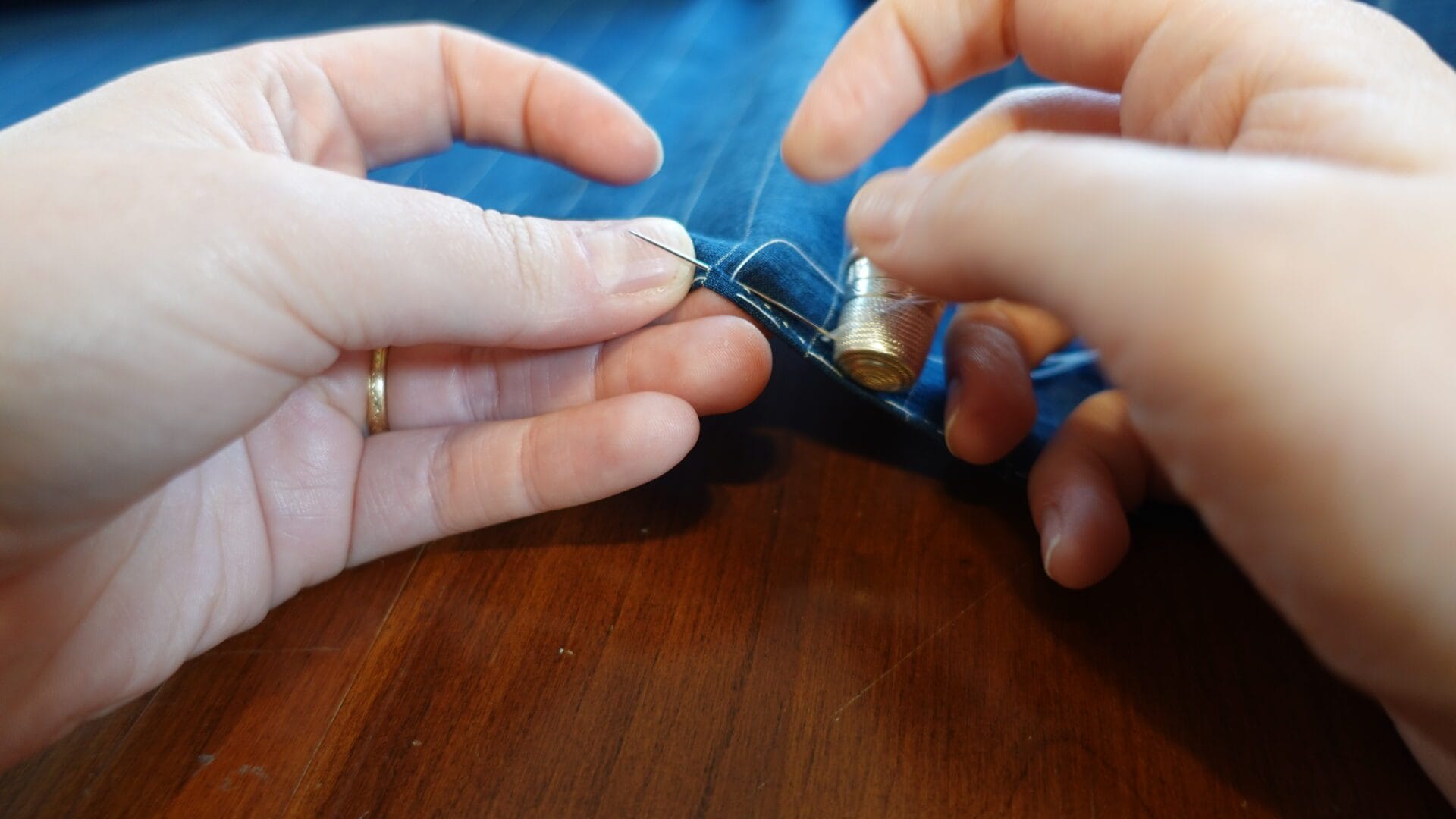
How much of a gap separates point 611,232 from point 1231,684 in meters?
0.64

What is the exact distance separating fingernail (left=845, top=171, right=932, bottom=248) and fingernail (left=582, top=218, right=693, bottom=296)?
0.19 meters

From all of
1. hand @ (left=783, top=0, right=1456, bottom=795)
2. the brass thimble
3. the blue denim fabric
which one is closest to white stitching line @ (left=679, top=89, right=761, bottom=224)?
the blue denim fabric

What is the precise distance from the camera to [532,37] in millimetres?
1438

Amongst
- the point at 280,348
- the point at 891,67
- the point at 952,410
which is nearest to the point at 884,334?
the point at 952,410

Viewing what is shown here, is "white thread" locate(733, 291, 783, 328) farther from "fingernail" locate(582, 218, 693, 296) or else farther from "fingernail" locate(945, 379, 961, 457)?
"fingernail" locate(945, 379, 961, 457)

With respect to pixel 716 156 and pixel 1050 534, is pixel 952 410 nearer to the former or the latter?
pixel 1050 534

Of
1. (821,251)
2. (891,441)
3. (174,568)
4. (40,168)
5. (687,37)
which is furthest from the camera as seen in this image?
(687,37)

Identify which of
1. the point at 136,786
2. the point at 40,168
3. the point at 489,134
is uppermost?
the point at 40,168

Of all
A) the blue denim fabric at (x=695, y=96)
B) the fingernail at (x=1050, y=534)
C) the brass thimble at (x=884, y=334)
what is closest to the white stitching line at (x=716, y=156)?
the blue denim fabric at (x=695, y=96)

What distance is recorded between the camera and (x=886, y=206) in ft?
1.98

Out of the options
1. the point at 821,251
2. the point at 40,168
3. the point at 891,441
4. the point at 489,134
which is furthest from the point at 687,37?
the point at 40,168

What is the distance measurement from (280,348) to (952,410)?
0.55 metres

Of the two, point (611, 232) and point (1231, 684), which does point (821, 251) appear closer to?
point (611, 232)

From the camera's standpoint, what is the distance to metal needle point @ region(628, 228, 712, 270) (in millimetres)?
764
